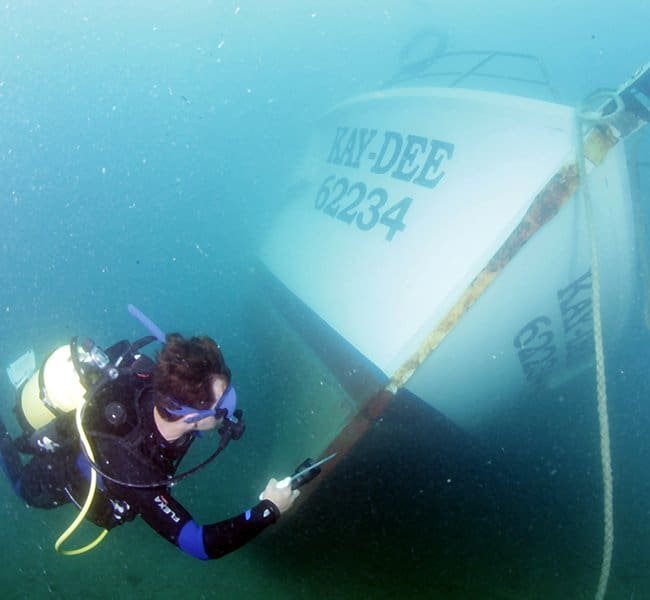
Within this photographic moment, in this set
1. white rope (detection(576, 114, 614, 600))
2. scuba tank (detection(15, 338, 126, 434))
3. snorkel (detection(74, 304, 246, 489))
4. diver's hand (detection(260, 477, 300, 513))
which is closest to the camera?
snorkel (detection(74, 304, 246, 489))

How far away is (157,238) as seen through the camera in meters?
11.4

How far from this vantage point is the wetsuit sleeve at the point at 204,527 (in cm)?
210

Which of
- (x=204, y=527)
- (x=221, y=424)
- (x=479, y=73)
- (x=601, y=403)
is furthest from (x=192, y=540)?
(x=479, y=73)

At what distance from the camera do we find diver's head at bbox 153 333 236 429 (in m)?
2.05

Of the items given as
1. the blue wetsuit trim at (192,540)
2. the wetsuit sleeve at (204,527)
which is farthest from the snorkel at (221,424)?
the blue wetsuit trim at (192,540)

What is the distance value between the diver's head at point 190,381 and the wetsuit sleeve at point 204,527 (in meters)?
0.40

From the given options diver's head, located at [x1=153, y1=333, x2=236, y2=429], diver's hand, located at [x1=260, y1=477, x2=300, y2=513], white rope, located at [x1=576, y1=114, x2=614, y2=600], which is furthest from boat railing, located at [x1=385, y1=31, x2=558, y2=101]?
diver's hand, located at [x1=260, y1=477, x2=300, y2=513]

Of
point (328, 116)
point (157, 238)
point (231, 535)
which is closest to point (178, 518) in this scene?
point (231, 535)

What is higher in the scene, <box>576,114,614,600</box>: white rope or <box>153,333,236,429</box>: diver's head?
<box>576,114,614,600</box>: white rope

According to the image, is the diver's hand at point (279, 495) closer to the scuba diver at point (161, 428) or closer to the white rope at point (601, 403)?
the scuba diver at point (161, 428)

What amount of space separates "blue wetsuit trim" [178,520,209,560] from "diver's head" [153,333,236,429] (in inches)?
17.9

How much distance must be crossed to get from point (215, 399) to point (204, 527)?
57cm

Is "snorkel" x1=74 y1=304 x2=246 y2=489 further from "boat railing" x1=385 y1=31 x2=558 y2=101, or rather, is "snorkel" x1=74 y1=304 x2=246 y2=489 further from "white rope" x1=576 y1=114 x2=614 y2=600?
"boat railing" x1=385 y1=31 x2=558 y2=101

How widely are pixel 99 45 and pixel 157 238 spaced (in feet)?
165
